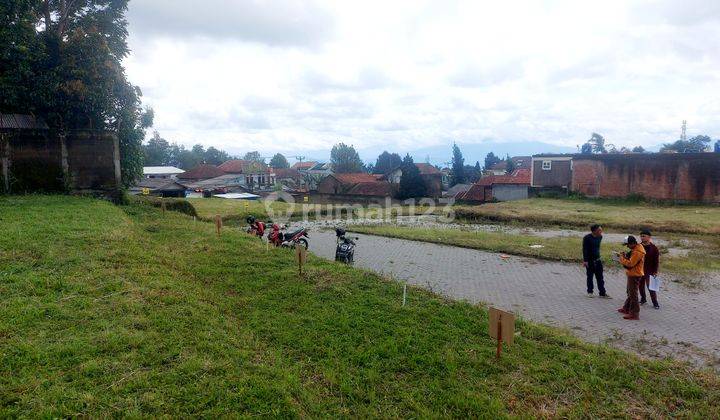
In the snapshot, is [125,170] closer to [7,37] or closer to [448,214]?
[7,37]

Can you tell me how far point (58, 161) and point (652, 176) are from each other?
33.9m

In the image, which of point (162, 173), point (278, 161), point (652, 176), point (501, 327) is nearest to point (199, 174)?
point (162, 173)

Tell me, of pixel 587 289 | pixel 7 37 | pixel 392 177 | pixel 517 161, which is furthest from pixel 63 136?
pixel 517 161

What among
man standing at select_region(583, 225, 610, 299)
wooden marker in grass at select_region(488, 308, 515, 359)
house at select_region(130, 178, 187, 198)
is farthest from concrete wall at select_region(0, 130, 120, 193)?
wooden marker in grass at select_region(488, 308, 515, 359)

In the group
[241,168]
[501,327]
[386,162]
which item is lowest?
[501,327]

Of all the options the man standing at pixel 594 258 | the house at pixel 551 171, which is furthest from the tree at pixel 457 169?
the man standing at pixel 594 258

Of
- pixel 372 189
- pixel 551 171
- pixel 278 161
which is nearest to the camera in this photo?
pixel 551 171

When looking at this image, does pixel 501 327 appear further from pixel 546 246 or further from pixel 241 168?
pixel 241 168

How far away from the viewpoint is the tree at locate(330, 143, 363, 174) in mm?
64875

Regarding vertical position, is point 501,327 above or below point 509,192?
below

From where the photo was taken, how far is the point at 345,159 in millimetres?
65875

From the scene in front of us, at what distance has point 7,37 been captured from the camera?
16.9m

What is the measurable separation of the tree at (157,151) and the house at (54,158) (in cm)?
5538

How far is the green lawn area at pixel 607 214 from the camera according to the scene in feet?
64.5
